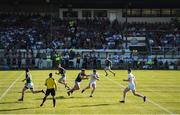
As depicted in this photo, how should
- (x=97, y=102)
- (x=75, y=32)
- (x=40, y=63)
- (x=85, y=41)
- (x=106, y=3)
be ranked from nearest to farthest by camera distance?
(x=97, y=102) → (x=40, y=63) → (x=85, y=41) → (x=75, y=32) → (x=106, y=3)

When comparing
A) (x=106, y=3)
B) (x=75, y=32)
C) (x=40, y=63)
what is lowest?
(x=40, y=63)

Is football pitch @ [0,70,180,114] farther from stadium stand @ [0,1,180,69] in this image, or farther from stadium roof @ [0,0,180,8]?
stadium roof @ [0,0,180,8]

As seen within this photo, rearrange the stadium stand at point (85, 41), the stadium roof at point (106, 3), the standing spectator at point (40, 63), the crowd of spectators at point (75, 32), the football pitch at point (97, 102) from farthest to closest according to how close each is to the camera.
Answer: the stadium roof at point (106, 3), the crowd of spectators at point (75, 32), the stadium stand at point (85, 41), the standing spectator at point (40, 63), the football pitch at point (97, 102)

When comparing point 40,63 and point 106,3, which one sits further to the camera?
point 106,3

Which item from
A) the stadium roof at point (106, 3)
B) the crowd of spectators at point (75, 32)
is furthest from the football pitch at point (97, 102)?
the stadium roof at point (106, 3)

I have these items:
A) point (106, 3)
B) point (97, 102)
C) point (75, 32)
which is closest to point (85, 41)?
point (75, 32)

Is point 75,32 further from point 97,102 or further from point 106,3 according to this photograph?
point 97,102

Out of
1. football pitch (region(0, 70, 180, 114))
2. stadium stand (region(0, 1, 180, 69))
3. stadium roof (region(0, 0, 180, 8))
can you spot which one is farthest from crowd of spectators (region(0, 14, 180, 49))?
football pitch (region(0, 70, 180, 114))

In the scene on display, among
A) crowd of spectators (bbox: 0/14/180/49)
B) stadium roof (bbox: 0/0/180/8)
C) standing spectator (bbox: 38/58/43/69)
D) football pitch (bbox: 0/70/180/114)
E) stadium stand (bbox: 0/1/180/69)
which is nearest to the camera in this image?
football pitch (bbox: 0/70/180/114)

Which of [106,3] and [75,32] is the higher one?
[106,3]

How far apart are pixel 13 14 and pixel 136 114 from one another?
52582 mm

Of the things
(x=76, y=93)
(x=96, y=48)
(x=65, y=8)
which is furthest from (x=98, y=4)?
(x=76, y=93)

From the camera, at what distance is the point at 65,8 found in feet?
237

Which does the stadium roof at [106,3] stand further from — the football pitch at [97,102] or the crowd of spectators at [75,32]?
the football pitch at [97,102]
